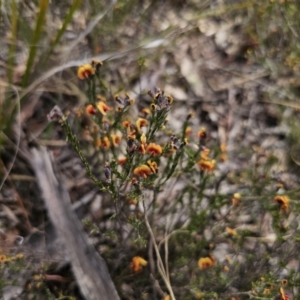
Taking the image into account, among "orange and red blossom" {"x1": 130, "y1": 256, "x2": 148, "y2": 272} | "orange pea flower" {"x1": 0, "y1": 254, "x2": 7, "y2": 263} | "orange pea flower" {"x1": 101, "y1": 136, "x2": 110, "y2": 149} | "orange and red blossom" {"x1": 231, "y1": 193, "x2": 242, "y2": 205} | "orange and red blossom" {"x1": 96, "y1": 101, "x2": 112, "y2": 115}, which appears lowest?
"orange and red blossom" {"x1": 130, "y1": 256, "x2": 148, "y2": 272}

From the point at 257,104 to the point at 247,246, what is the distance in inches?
29.4

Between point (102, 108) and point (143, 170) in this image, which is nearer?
point (143, 170)

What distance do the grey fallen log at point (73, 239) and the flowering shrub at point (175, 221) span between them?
74 millimetres

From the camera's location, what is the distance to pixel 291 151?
7.11 ft

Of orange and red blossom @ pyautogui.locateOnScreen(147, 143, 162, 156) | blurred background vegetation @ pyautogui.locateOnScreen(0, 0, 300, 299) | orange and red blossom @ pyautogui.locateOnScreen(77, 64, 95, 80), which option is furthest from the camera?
blurred background vegetation @ pyautogui.locateOnScreen(0, 0, 300, 299)

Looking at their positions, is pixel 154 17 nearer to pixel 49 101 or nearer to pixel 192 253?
pixel 49 101

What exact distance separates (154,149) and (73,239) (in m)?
0.42

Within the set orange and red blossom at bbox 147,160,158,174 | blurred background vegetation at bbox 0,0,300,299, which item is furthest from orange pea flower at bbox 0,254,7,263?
orange and red blossom at bbox 147,160,158,174

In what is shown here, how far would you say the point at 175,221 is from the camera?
5.96 ft

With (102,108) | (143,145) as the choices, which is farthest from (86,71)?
(143,145)

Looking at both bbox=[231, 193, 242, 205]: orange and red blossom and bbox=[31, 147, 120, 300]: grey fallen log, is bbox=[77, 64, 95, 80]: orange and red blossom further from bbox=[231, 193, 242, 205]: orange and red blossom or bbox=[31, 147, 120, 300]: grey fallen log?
bbox=[231, 193, 242, 205]: orange and red blossom

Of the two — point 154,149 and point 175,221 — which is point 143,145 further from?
point 175,221

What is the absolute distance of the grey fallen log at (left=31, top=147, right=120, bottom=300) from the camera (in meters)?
1.54

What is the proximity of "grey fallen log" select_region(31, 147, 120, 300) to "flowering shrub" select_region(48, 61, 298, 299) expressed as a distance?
74 mm
